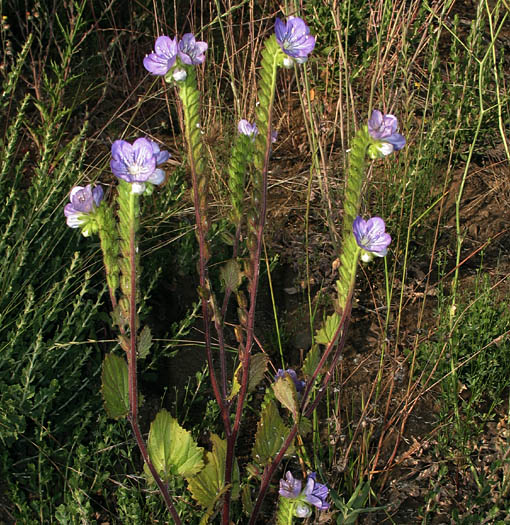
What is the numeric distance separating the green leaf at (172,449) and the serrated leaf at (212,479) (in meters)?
0.04

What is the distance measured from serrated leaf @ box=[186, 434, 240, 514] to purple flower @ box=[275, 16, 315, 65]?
79cm

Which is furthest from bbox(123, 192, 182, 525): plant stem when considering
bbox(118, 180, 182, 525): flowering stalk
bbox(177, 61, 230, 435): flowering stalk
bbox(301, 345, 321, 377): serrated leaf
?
bbox(301, 345, 321, 377): serrated leaf

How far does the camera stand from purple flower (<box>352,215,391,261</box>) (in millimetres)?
1108

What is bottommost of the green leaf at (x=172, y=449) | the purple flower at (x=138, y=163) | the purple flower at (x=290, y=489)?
the purple flower at (x=290, y=489)

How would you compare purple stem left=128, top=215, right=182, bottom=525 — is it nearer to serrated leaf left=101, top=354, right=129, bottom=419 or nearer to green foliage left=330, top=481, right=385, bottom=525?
serrated leaf left=101, top=354, right=129, bottom=419

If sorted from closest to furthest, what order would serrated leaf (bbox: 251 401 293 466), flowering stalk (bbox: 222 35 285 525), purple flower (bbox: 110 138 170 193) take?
purple flower (bbox: 110 138 170 193) → flowering stalk (bbox: 222 35 285 525) → serrated leaf (bbox: 251 401 293 466)

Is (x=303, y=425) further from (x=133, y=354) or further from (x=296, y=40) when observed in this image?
(x=296, y=40)

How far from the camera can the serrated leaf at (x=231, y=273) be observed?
4.42ft

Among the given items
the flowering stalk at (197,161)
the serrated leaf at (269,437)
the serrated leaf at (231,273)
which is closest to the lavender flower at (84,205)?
the flowering stalk at (197,161)

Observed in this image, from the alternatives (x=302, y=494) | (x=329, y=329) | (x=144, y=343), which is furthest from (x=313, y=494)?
(x=144, y=343)

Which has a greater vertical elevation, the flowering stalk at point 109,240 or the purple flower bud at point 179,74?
the purple flower bud at point 179,74

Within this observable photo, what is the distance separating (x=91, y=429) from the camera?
1946 mm

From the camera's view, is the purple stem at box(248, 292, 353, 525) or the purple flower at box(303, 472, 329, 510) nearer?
the purple stem at box(248, 292, 353, 525)

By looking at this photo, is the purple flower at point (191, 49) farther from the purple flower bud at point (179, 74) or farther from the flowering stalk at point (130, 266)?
the flowering stalk at point (130, 266)
